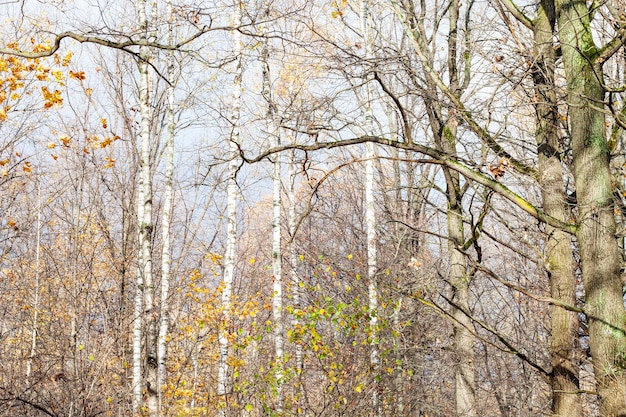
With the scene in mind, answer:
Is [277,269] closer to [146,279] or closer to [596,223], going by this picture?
[146,279]

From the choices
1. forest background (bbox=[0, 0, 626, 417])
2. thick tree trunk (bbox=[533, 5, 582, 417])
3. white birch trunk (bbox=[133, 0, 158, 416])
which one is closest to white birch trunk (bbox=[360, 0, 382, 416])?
forest background (bbox=[0, 0, 626, 417])

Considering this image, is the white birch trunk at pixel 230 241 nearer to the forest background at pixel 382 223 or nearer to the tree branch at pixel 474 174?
the forest background at pixel 382 223

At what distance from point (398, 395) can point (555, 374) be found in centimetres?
508

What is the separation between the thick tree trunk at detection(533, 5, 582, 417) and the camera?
13.8 ft

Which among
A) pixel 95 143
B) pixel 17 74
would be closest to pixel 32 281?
pixel 95 143

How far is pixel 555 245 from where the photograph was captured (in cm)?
450

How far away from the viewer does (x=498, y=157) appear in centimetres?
451

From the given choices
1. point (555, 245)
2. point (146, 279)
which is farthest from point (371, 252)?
point (555, 245)

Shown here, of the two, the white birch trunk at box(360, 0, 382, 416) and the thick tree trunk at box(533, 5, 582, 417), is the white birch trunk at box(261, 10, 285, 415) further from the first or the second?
the thick tree trunk at box(533, 5, 582, 417)

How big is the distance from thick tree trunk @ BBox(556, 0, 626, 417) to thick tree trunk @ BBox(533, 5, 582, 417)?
0.20 meters

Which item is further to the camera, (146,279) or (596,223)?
(146,279)

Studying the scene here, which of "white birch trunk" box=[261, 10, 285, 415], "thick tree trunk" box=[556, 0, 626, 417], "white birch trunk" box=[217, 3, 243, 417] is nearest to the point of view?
"thick tree trunk" box=[556, 0, 626, 417]

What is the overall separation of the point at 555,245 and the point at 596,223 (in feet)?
1.96

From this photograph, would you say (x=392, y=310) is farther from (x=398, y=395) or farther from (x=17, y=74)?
(x=17, y=74)
